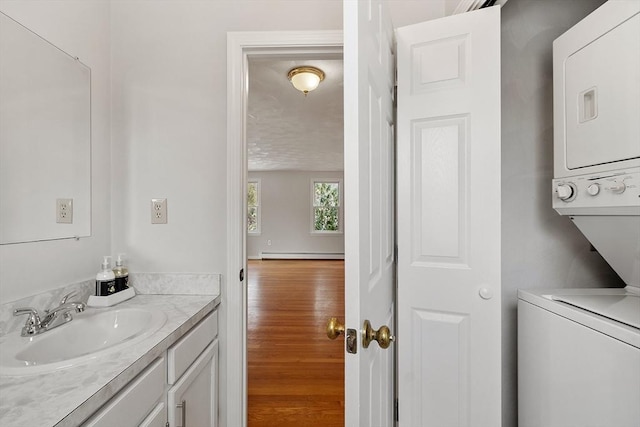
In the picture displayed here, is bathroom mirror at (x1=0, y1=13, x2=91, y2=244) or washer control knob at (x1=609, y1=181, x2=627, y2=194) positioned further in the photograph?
bathroom mirror at (x1=0, y1=13, x2=91, y2=244)

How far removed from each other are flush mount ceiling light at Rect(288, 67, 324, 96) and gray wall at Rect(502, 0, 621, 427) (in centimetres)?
152

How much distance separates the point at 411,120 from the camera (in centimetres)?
124

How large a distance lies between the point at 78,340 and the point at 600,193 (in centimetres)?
184

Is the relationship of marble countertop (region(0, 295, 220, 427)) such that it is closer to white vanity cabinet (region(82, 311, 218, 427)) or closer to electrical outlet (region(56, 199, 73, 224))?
white vanity cabinet (region(82, 311, 218, 427))

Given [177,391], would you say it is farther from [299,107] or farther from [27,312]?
[299,107]

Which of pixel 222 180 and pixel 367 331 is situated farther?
pixel 222 180

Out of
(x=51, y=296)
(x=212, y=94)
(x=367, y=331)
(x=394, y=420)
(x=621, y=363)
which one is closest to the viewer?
(x=367, y=331)

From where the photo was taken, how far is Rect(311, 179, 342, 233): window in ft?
27.4

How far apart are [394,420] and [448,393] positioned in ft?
0.94

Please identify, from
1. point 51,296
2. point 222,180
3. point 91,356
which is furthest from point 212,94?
point 91,356

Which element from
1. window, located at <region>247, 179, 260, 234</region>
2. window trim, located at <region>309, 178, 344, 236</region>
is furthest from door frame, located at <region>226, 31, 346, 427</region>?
window, located at <region>247, 179, 260, 234</region>

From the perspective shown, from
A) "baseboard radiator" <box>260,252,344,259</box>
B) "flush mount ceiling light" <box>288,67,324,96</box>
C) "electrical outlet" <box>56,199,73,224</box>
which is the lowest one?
"baseboard radiator" <box>260,252,344,259</box>

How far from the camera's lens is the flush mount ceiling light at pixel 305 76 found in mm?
2561

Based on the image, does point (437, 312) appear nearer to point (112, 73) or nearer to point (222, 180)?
point (222, 180)
